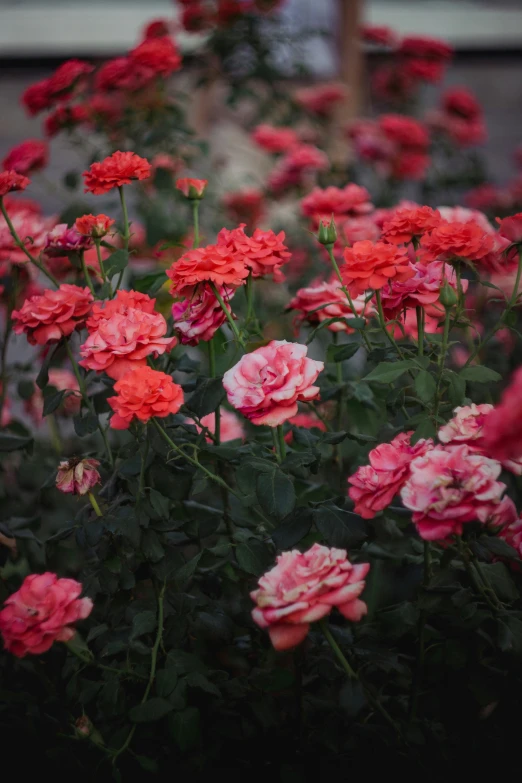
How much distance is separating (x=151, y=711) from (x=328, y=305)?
532 millimetres

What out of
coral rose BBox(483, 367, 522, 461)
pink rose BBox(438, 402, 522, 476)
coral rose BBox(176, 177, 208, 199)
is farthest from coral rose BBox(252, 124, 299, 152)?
coral rose BBox(483, 367, 522, 461)

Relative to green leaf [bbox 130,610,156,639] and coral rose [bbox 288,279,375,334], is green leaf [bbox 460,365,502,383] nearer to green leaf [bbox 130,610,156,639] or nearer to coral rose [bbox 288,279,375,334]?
coral rose [bbox 288,279,375,334]

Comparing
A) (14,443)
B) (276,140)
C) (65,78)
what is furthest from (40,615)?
(276,140)

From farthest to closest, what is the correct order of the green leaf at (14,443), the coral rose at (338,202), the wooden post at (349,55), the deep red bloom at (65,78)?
the wooden post at (349,55) → the deep red bloom at (65,78) → the coral rose at (338,202) → the green leaf at (14,443)

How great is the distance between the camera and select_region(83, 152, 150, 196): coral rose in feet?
2.98

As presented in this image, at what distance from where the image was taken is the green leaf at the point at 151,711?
803 mm

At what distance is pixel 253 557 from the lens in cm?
83

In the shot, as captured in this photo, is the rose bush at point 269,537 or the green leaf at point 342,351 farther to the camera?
the green leaf at point 342,351

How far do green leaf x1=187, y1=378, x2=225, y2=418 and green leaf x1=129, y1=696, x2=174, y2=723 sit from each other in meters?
0.32

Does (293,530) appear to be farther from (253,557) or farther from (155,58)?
(155,58)

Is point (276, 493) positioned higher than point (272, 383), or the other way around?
point (272, 383)

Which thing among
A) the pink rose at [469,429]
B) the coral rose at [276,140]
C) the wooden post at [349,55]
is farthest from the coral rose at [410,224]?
the wooden post at [349,55]

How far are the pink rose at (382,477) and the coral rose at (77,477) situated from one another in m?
0.30

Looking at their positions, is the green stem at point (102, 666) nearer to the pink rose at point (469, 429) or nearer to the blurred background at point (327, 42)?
the pink rose at point (469, 429)
